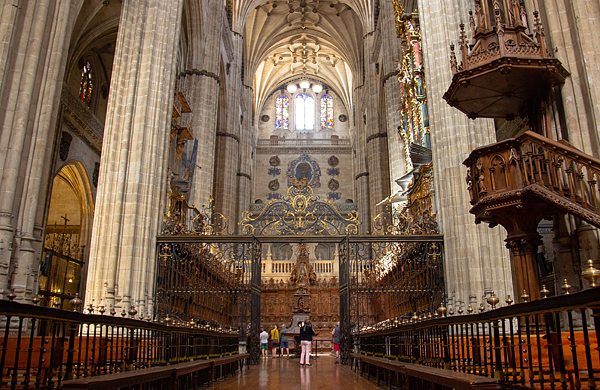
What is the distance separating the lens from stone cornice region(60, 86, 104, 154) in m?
17.2

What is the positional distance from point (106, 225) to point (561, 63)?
28.0 ft

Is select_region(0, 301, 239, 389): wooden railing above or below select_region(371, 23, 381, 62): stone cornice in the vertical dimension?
below

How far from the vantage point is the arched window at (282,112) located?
40000mm

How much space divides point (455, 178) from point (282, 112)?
31649 mm

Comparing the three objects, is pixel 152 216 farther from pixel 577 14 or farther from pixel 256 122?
pixel 256 122

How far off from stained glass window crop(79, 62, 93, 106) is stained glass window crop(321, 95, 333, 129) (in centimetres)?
2291

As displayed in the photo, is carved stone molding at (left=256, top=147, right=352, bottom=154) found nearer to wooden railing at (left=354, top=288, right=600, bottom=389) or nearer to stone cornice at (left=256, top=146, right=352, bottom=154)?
stone cornice at (left=256, top=146, right=352, bottom=154)

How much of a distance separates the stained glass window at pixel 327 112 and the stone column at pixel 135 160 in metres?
28.6

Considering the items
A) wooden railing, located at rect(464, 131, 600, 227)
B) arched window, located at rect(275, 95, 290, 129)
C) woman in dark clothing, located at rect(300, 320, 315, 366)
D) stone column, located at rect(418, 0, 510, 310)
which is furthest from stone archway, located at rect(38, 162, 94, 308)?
arched window, located at rect(275, 95, 290, 129)

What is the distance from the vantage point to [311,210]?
452 inches

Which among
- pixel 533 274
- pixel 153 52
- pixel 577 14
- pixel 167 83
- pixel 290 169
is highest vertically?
pixel 290 169

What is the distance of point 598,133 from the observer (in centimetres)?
632

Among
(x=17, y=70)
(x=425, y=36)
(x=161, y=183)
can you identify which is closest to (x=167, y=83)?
(x=161, y=183)

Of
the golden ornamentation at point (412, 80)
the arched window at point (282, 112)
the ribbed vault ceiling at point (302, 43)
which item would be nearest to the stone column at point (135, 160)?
the golden ornamentation at point (412, 80)
